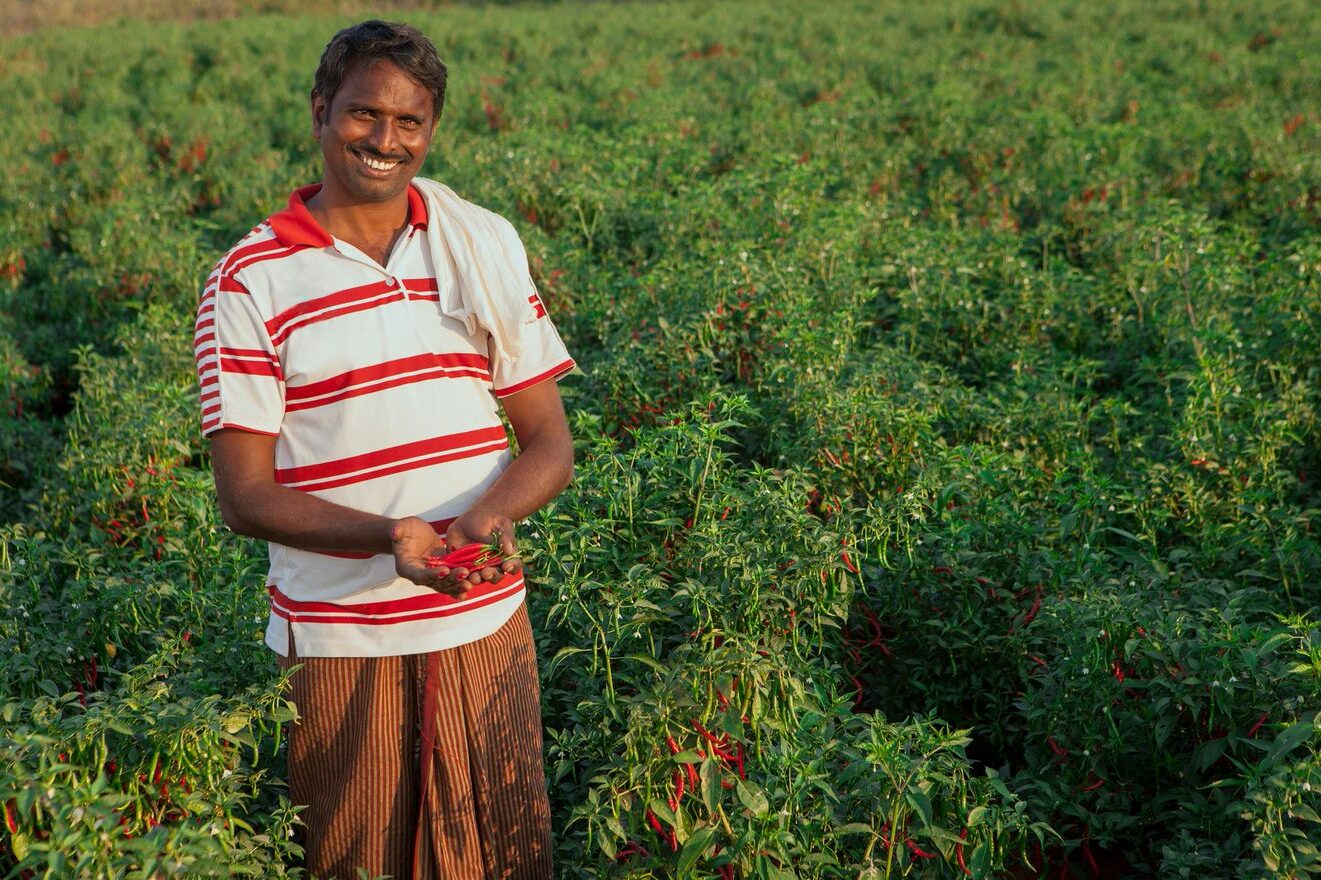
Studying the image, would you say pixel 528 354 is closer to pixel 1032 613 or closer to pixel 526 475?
pixel 526 475

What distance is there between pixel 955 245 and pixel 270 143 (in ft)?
20.0

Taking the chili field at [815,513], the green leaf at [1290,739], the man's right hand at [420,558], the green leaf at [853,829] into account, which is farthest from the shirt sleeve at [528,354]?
the green leaf at [1290,739]

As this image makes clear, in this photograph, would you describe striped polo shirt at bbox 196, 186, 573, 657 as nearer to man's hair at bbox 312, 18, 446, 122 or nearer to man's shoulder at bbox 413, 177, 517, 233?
man's shoulder at bbox 413, 177, 517, 233

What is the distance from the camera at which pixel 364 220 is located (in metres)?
2.00

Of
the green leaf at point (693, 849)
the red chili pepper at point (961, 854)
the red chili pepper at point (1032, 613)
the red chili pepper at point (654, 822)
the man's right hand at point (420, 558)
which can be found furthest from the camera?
the red chili pepper at point (1032, 613)

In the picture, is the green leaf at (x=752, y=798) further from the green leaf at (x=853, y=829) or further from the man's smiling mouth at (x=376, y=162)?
the man's smiling mouth at (x=376, y=162)

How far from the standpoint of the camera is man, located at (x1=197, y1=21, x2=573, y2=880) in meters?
1.88

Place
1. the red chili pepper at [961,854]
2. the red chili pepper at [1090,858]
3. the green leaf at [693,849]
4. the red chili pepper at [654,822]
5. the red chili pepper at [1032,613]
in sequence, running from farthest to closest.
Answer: the red chili pepper at [1032,613] < the red chili pepper at [1090,858] < the red chili pepper at [961,854] < the red chili pepper at [654,822] < the green leaf at [693,849]

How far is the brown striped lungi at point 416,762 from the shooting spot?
6.59 ft

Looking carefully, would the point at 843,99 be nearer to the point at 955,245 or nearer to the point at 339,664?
the point at 955,245

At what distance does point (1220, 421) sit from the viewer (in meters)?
3.98

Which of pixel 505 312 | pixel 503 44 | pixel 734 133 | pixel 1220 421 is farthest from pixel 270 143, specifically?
pixel 505 312

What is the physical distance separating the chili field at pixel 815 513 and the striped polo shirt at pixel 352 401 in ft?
0.76

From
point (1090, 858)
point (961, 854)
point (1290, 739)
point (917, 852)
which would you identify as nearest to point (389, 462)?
point (917, 852)
